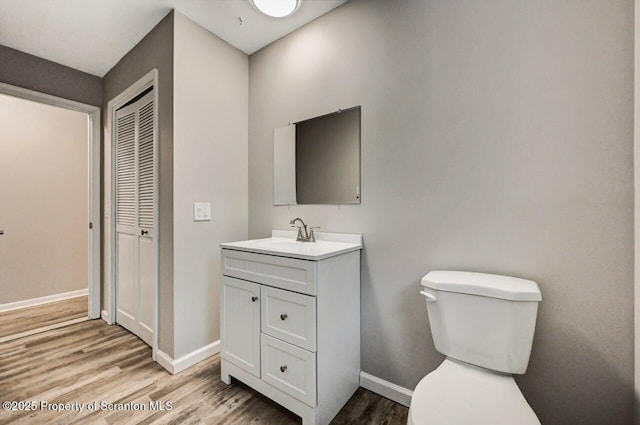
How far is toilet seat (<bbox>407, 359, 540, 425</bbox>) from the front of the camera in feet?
2.66

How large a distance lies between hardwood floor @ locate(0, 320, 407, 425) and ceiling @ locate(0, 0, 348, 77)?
237 centimetres

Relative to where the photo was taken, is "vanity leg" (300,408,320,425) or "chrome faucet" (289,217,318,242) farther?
"chrome faucet" (289,217,318,242)

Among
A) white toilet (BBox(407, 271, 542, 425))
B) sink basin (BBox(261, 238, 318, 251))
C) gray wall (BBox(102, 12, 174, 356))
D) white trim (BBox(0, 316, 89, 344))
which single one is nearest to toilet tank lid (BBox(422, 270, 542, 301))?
white toilet (BBox(407, 271, 542, 425))

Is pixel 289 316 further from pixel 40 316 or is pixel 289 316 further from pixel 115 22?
pixel 40 316

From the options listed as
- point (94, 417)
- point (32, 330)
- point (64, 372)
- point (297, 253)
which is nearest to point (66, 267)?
point (32, 330)

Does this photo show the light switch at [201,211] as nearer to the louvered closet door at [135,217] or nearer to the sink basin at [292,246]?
the louvered closet door at [135,217]

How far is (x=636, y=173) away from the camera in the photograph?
3.24 feet

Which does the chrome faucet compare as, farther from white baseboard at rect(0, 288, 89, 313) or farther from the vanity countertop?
white baseboard at rect(0, 288, 89, 313)

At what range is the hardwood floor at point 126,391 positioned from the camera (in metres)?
1.41

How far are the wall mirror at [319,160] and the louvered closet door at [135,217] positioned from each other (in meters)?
0.96

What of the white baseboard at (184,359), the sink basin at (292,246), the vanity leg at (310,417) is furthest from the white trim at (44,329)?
the vanity leg at (310,417)

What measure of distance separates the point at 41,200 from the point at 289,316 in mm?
3473

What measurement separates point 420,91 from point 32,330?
143 inches

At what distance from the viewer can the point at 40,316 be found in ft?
8.95
